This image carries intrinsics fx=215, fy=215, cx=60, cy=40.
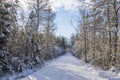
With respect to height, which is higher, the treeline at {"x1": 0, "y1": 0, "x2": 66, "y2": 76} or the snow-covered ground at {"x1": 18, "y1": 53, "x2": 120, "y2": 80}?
the treeline at {"x1": 0, "y1": 0, "x2": 66, "y2": 76}

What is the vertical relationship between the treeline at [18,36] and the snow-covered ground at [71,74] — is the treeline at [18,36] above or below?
above

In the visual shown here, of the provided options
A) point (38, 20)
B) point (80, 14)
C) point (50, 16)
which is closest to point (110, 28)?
point (38, 20)

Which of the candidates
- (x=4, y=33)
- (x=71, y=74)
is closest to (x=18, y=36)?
(x=4, y=33)

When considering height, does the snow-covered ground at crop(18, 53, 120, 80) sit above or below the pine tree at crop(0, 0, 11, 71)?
below

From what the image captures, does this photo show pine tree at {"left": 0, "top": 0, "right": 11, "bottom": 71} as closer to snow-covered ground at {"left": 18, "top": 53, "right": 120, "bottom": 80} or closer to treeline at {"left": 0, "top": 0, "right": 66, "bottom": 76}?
treeline at {"left": 0, "top": 0, "right": 66, "bottom": 76}

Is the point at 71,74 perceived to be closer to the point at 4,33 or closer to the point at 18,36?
the point at 4,33

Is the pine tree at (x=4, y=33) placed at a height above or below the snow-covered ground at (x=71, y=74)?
above

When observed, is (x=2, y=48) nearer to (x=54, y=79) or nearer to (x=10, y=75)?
(x=10, y=75)

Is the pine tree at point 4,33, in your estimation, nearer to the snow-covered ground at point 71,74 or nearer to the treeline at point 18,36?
the treeline at point 18,36

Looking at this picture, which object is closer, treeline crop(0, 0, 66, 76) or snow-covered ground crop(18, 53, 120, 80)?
snow-covered ground crop(18, 53, 120, 80)

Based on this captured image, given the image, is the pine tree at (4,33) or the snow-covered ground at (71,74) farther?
the pine tree at (4,33)

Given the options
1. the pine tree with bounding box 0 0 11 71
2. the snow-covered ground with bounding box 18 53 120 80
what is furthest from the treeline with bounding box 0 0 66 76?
the snow-covered ground with bounding box 18 53 120 80

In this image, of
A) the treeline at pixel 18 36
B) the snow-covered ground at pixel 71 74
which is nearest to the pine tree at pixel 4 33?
the treeline at pixel 18 36

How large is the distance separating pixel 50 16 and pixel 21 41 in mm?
23451
